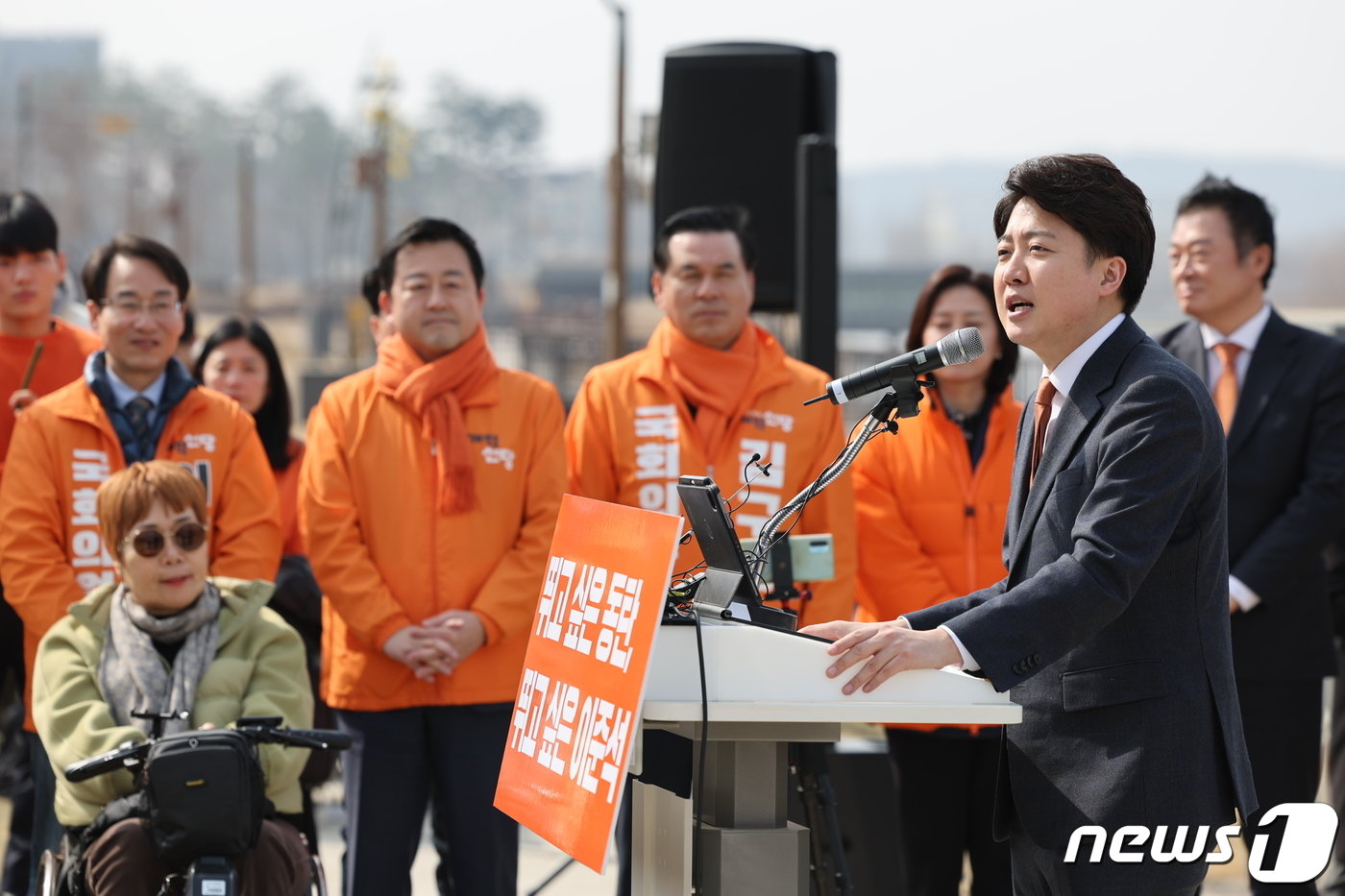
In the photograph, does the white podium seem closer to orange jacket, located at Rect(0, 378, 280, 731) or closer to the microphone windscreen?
the microphone windscreen

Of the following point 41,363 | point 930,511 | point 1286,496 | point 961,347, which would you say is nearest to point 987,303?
point 930,511

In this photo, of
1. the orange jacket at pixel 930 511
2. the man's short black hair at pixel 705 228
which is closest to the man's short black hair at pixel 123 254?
the man's short black hair at pixel 705 228

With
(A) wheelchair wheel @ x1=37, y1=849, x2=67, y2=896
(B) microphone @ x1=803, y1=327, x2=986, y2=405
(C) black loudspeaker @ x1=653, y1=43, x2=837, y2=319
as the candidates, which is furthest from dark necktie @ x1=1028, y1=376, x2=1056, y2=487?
(C) black loudspeaker @ x1=653, y1=43, x2=837, y2=319

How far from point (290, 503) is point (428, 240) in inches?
50.3

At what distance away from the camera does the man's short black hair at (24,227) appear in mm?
4895

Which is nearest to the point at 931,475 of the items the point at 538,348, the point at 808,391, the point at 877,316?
the point at 808,391

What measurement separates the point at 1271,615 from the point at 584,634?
8.65 ft

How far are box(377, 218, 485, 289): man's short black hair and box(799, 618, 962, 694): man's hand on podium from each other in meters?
2.28

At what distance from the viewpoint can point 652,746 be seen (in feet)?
12.8

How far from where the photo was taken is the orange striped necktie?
459 cm

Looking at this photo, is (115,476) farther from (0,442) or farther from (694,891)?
(694,891)

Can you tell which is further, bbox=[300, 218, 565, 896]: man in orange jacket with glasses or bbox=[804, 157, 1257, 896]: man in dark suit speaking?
bbox=[300, 218, 565, 896]: man in orange jacket with glasses

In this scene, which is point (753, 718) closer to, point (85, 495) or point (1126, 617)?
point (1126, 617)

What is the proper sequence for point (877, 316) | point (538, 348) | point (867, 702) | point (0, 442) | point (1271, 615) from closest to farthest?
point (867, 702) → point (1271, 615) → point (0, 442) → point (538, 348) → point (877, 316)
